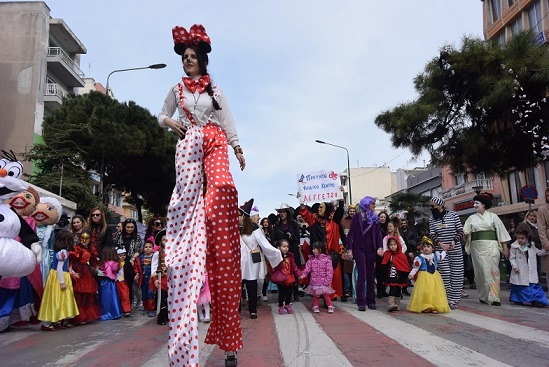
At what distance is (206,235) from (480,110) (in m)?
11.2

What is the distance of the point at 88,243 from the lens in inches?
258

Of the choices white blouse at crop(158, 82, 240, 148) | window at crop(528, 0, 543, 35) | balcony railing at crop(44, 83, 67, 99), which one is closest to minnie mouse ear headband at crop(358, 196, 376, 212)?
white blouse at crop(158, 82, 240, 148)

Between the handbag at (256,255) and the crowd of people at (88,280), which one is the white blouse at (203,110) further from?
the handbag at (256,255)

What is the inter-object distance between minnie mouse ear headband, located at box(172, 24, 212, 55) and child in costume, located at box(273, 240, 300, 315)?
4.37 m

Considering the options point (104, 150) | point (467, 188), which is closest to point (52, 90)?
point (104, 150)

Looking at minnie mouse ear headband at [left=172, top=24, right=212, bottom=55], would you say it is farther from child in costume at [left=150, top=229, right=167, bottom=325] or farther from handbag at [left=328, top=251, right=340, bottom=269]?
handbag at [left=328, top=251, right=340, bottom=269]

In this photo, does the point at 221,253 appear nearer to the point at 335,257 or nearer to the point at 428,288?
the point at 428,288

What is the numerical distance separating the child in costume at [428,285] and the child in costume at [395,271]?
183mm

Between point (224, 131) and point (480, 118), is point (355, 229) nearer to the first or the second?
point (224, 131)

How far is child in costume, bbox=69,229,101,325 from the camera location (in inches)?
240

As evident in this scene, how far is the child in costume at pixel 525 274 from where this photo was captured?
22.5 ft

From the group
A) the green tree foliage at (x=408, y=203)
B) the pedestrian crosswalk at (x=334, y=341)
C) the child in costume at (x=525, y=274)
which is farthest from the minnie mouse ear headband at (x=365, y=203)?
the green tree foliage at (x=408, y=203)

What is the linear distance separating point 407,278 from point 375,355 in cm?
375

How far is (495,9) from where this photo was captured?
27219 millimetres
